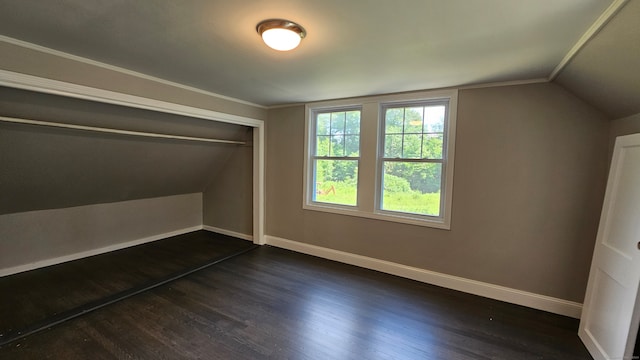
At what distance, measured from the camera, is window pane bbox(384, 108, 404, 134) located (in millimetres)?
3439

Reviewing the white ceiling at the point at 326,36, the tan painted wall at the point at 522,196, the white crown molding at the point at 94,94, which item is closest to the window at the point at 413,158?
the tan painted wall at the point at 522,196

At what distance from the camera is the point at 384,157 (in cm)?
354

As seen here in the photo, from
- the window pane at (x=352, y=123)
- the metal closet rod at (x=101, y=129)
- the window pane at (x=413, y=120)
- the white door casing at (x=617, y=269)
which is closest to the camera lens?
the white door casing at (x=617, y=269)

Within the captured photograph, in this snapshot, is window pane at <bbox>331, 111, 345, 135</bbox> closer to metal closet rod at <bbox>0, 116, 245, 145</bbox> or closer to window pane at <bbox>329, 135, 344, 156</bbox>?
window pane at <bbox>329, 135, 344, 156</bbox>

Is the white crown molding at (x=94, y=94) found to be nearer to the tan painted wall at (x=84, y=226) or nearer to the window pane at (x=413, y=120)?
the tan painted wall at (x=84, y=226)

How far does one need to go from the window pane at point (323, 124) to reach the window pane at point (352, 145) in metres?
0.38

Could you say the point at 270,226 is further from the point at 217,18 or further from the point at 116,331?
the point at 217,18

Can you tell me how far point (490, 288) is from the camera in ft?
9.53

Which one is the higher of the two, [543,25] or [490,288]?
[543,25]

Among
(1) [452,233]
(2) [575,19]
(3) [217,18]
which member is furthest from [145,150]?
(2) [575,19]

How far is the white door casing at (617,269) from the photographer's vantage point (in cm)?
179

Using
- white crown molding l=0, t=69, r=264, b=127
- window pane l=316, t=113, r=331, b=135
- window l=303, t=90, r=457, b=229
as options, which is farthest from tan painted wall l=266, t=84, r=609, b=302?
white crown molding l=0, t=69, r=264, b=127

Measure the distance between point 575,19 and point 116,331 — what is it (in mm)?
3983

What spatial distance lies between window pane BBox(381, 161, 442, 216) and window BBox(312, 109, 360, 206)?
1.54 ft
